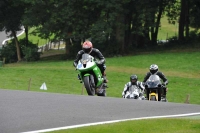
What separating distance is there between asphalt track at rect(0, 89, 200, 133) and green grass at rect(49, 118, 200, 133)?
0.57m

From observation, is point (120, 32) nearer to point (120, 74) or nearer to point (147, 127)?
point (120, 74)

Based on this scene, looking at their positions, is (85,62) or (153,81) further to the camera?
(153,81)

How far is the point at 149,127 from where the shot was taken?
10.8 metres

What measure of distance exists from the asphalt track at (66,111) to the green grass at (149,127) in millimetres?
570

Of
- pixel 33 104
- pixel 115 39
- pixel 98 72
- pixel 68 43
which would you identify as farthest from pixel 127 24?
pixel 33 104

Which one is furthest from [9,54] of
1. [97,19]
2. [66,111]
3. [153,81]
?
[66,111]

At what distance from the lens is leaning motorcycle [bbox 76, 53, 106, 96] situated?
18984mm

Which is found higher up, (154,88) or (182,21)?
(182,21)

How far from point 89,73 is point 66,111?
21.2 ft

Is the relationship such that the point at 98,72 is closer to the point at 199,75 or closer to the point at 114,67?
the point at 199,75

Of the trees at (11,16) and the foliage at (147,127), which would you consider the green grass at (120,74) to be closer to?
the trees at (11,16)

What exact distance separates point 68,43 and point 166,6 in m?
9.96

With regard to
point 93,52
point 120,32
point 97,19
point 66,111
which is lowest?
point 66,111

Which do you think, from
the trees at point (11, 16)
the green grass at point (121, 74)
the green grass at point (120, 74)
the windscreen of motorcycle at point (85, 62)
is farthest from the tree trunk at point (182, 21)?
the windscreen of motorcycle at point (85, 62)
